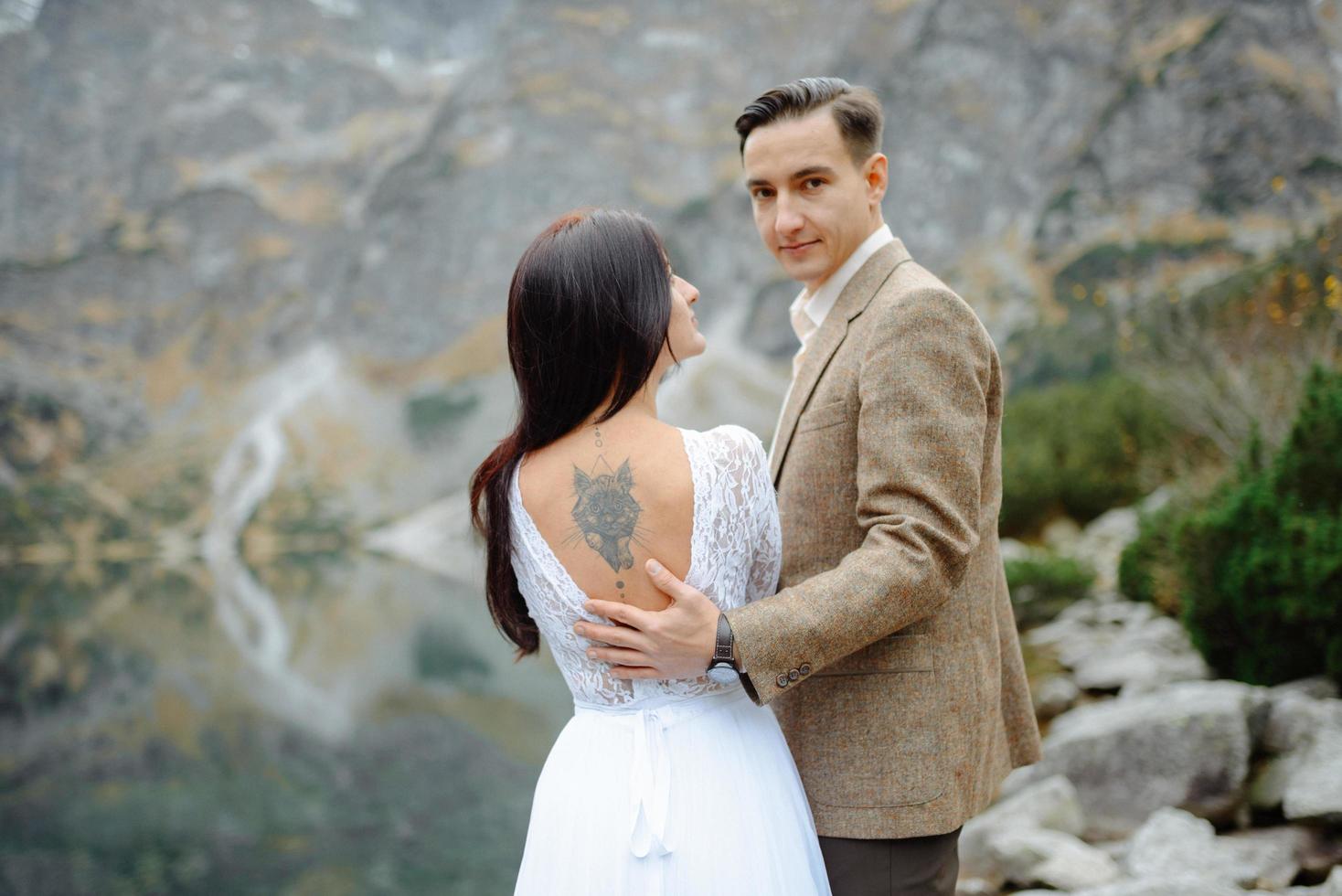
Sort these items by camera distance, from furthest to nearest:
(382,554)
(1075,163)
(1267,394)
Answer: (382,554) < (1075,163) < (1267,394)

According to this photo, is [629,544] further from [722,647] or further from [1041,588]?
[1041,588]

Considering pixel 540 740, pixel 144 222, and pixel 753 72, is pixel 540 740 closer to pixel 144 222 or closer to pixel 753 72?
pixel 753 72

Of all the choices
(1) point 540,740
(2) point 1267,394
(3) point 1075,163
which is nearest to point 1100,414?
(2) point 1267,394

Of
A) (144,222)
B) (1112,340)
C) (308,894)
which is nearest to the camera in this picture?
(308,894)

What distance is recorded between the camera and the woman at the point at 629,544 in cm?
178

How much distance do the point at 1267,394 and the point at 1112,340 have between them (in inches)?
637

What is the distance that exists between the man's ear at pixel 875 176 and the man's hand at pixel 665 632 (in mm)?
975

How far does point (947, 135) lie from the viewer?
128ft

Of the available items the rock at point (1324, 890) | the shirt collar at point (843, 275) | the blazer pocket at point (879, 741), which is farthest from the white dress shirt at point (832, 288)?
the rock at point (1324, 890)

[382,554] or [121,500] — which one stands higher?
[121,500]

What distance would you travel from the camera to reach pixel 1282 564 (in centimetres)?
454

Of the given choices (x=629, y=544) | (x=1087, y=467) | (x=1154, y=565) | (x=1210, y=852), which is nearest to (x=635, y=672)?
(x=629, y=544)

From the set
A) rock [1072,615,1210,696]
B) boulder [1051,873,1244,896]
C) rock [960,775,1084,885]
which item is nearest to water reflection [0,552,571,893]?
rock [960,775,1084,885]

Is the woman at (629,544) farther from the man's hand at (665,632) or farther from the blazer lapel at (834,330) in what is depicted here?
the blazer lapel at (834,330)
